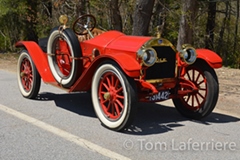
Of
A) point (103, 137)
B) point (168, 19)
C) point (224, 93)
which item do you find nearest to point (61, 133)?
point (103, 137)

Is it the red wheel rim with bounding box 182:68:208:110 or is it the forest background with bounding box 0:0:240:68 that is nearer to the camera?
the red wheel rim with bounding box 182:68:208:110

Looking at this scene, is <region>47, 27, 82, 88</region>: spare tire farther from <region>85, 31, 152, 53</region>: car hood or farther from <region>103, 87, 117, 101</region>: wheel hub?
<region>103, 87, 117, 101</region>: wheel hub

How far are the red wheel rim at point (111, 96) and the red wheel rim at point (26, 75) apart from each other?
220 cm

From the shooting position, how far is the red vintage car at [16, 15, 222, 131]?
16.8 ft

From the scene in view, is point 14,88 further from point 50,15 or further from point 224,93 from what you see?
point 50,15

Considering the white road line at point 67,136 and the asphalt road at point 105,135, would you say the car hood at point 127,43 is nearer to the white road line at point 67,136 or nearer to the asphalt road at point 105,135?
the asphalt road at point 105,135

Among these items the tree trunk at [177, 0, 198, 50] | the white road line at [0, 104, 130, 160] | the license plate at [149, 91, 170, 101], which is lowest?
the white road line at [0, 104, 130, 160]

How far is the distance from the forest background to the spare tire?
25.2 feet

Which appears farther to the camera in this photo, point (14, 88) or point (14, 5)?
point (14, 5)

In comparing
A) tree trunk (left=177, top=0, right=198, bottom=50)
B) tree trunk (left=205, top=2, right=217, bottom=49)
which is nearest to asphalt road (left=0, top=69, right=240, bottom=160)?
tree trunk (left=177, top=0, right=198, bottom=50)

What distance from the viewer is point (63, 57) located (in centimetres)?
663

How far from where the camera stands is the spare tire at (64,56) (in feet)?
19.8

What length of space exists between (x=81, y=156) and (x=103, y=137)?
71 centimetres

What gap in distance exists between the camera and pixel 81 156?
4.32 meters
